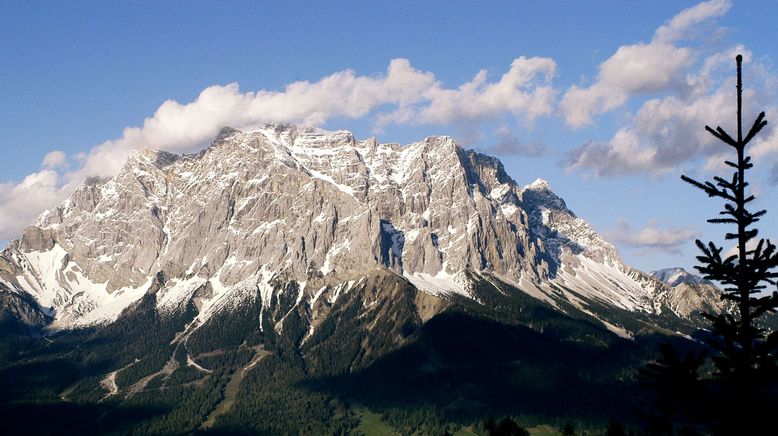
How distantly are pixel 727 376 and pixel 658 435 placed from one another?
4323 centimetres

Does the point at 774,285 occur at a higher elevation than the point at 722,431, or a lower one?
higher

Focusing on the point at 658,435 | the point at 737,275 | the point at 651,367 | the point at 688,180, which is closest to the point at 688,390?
the point at 651,367

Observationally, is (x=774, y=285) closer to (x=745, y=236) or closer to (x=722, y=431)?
(x=745, y=236)

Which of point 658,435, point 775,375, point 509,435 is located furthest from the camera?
point 509,435

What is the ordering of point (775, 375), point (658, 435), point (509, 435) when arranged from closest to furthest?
1. point (775, 375)
2. point (658, 435)
3. point (509, 435)

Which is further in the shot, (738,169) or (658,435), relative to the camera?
(658,435)

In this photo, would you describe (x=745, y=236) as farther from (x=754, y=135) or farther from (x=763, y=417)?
(x=763, y=417)

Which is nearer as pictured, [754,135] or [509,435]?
[754,135]

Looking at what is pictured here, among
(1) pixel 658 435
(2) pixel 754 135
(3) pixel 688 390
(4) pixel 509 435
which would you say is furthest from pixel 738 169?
(4) pixel 509 435

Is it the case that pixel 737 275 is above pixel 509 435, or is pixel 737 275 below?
above

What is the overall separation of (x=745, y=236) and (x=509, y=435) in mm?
85087

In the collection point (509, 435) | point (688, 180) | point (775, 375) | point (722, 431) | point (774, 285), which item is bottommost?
point (509, 435)

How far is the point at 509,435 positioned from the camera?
368 ft

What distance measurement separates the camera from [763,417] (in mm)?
29281
